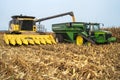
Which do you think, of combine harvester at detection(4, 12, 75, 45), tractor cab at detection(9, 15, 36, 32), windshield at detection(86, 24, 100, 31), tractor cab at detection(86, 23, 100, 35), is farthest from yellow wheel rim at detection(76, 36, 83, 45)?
tractor cab at detection(9, 15, 36, 32)

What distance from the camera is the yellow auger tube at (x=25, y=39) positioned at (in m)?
14.8

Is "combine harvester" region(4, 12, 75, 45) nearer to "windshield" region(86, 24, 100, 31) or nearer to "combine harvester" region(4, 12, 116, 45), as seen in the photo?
"combine harvester" region(4, 12, 116, 45)

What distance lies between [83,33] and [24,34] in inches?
140

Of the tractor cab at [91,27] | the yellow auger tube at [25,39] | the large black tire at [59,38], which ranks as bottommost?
the large black tire at [59,38]

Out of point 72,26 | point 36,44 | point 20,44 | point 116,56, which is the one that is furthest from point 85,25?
point 116,56

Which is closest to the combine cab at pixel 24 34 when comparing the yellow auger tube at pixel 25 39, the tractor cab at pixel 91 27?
the yellow auger tube at pixel 25 39

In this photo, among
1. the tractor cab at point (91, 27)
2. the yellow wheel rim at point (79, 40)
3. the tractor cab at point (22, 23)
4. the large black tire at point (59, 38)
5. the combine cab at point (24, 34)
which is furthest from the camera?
the large black tire at point (59, 38)

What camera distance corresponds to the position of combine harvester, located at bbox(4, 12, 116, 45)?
1531cm

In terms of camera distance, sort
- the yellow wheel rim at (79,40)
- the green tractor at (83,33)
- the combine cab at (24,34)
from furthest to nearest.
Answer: the yellow wheel rim at (79,40)
the green tractor at (83,33)
the combine cab at (24,34)

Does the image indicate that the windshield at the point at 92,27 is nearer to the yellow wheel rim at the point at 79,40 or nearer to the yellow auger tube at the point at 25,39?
the yellow wheel rim at the point at 79,40

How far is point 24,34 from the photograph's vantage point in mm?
16250

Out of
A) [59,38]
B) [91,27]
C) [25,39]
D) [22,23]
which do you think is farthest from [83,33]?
[22,23]

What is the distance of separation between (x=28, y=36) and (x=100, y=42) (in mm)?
4220

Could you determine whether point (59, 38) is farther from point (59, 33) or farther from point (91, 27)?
point (91, 27)
